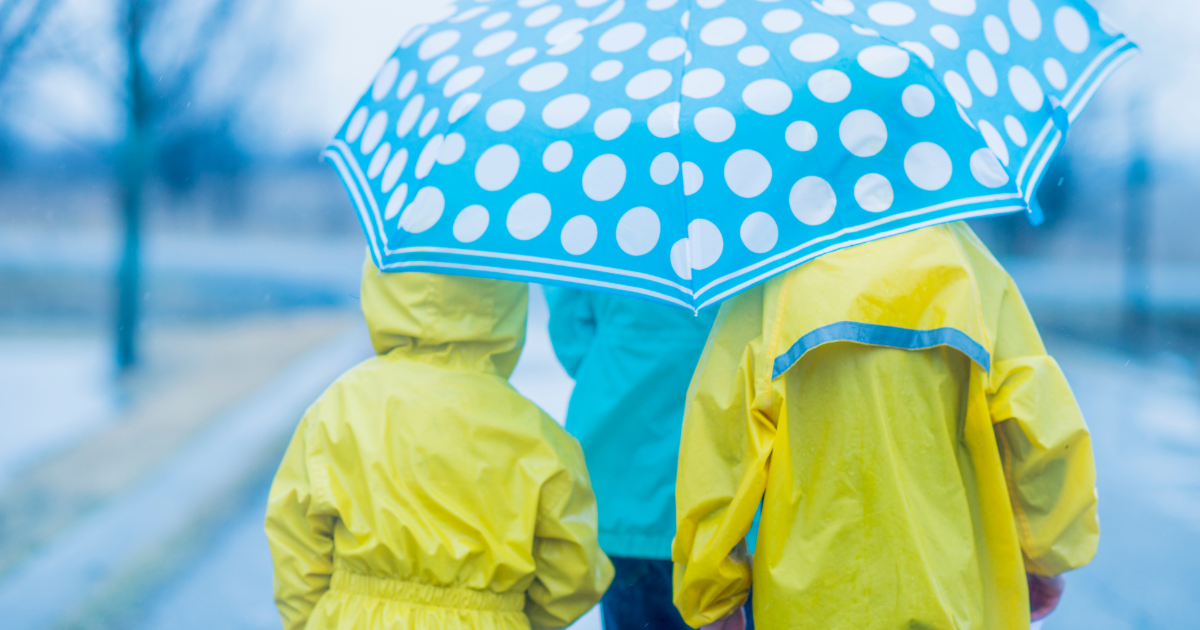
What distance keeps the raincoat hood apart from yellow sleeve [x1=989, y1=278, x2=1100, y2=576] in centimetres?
102

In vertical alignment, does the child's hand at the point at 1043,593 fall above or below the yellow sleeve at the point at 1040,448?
below

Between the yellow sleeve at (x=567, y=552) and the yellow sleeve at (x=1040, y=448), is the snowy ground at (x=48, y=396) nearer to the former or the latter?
the yellow sleeve at (x=567, y=552)

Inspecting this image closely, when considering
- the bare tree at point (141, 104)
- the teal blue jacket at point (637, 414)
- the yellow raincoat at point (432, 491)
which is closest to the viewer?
the yellow raincoat at point (432, 491)

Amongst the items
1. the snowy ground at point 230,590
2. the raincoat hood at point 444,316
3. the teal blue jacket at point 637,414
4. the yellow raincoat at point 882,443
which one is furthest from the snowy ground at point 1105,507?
the yellow raincoat at point 882,443

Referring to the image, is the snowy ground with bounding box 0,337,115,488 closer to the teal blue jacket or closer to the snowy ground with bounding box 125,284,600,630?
the snowy ground with bounding box 125,284,600,630

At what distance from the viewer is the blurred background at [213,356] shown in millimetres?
4430


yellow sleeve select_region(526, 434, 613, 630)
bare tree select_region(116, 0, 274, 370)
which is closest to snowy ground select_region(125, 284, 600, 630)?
yellow sleeve select_region(526, 434, 613, 630)

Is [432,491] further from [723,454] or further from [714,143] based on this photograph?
[714,143]

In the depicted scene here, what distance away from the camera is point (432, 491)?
1946mm

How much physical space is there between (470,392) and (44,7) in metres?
2.81

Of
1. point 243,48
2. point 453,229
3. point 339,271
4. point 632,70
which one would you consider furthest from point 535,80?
point 339,271

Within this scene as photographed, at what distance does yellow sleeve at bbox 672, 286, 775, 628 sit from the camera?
172 cm

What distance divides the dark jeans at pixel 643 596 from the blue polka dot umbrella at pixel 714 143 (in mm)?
1090

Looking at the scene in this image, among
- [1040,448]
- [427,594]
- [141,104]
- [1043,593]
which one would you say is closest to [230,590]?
[427,594]
